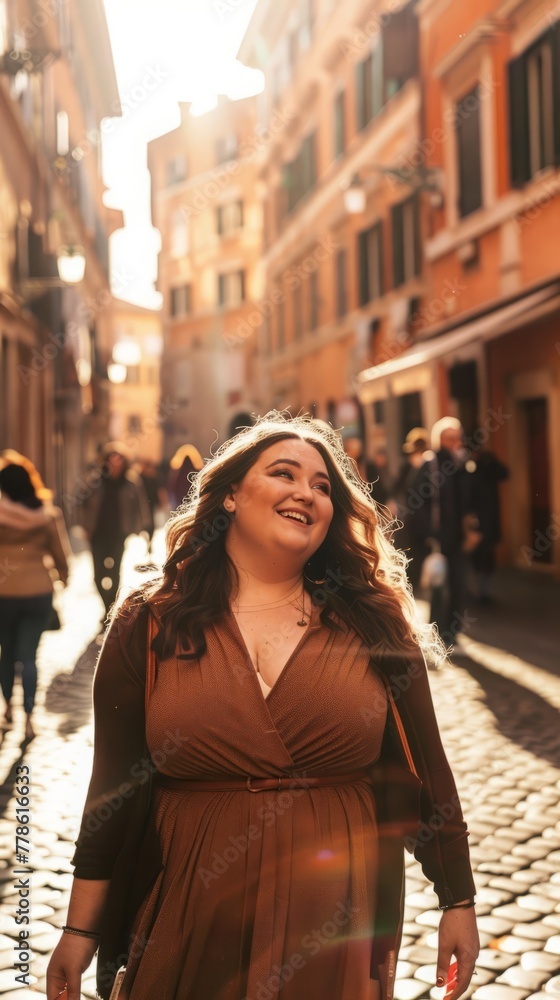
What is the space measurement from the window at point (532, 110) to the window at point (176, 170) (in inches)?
1748

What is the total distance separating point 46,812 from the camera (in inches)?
223

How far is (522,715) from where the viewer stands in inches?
305

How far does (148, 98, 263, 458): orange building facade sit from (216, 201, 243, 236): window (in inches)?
1.5

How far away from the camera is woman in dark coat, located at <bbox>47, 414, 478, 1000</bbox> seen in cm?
225

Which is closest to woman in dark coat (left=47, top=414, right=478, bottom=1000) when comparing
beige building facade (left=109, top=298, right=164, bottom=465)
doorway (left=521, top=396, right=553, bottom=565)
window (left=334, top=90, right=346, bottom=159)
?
doorway (left=521, top=396, right=553, bottom=565)

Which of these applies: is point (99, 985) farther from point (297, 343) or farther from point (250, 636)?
point (297, 343)

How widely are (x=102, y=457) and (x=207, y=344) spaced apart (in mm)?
44275

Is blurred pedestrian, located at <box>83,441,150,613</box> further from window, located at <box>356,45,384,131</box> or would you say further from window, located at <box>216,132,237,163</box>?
window, located at <box>216,132,237,163</box>

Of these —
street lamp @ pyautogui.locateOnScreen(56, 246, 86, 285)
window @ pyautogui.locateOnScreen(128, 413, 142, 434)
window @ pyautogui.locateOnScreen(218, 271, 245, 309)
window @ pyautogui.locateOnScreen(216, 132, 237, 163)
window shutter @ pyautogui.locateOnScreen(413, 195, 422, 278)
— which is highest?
window @ pyautogui.locateOnScreen(216, 132, 237, 163)

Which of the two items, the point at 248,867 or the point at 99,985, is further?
the point at 99,985

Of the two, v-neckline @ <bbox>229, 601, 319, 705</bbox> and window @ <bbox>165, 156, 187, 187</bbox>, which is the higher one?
window @ <bbox>165, 156, 187, 187</bbox>

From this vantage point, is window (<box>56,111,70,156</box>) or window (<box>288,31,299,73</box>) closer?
window (<box>56,111,70,156</box>)

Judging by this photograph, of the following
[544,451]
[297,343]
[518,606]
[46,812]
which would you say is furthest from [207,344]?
[46,812]

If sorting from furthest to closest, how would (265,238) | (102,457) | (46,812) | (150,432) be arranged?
(150,432) < (265,238) < (102,457) < (46,812)
